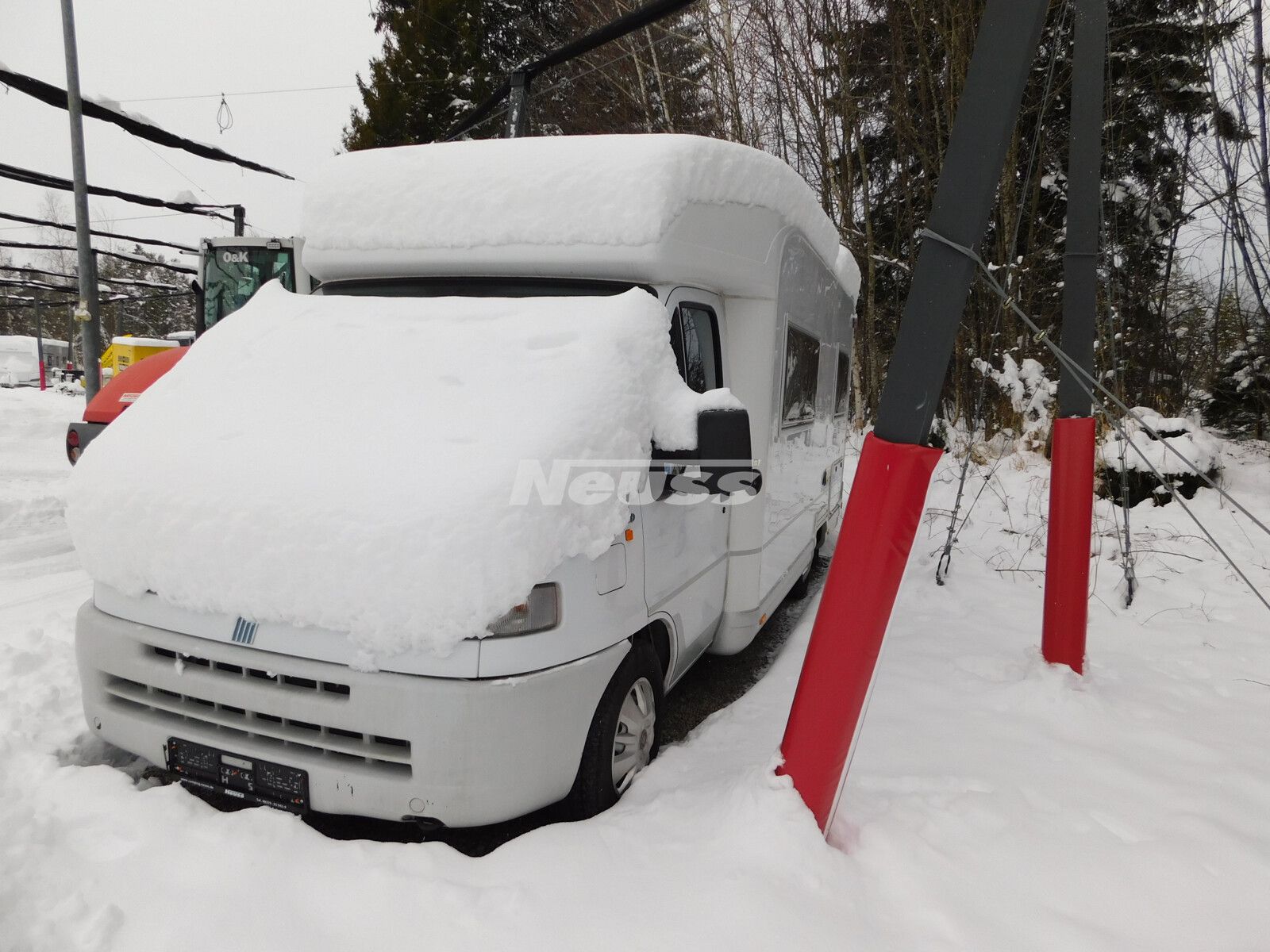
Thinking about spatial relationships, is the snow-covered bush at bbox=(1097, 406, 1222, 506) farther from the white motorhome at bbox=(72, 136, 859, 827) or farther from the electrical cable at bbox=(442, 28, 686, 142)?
the electrical cable at bbox=(442, 28, 686, 142)

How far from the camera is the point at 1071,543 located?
13.0 feet

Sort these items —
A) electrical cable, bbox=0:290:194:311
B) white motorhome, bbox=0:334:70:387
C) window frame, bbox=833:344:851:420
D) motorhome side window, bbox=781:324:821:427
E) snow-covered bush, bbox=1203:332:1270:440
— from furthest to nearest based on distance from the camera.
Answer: white motorhome, bbox=0:334:70:387, electrical cable, bbox=0:290:194:311, snow-covered bush, bbox=1203:332:1270:440, window frame, bbox=833:344:851:420, motorhome side window, bbox=781:324:821:427

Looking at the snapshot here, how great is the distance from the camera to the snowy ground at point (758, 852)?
6.98 feet

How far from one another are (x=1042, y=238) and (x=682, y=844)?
14.6 metres

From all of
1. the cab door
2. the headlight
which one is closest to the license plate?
the headlight

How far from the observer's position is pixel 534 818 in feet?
9.94

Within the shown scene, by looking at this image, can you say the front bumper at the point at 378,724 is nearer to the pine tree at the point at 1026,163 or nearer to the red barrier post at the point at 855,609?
the red barrier post at the point at 855,609

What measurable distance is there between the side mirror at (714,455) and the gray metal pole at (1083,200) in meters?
1.99

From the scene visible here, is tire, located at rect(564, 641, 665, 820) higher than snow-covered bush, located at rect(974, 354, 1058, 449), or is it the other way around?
snow-covered bush, located at rect(974, 354, 1058, 449)

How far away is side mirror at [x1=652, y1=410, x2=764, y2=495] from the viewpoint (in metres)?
2.80

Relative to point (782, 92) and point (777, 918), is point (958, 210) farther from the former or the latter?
point (782, 92)

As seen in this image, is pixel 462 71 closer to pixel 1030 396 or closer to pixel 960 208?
pixel 1030 396

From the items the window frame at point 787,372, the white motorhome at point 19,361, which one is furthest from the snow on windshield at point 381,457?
the white motorhome at point 19,361

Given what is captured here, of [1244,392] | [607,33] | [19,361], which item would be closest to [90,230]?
[607,33]
